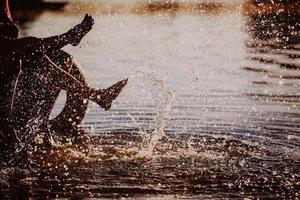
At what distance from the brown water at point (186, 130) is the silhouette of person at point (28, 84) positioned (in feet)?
1.60

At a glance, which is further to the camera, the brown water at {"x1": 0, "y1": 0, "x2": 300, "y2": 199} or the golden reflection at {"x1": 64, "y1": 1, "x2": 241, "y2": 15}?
the golden reflection at {"x1": 64, "y1": 1, "x2": 241, "y2": 15}

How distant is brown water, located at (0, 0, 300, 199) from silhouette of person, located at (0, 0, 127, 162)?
0.49 meters

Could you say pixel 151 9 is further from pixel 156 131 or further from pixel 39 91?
pixel 39 91

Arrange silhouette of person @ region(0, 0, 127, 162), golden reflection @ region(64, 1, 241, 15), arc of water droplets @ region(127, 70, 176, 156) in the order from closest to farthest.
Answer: silhouette of person @ region(0, 0, 127, 162), arc of water droplets @ region(127, 70, 176, 156), golden reflection @ region(64, 1, 241, 15)

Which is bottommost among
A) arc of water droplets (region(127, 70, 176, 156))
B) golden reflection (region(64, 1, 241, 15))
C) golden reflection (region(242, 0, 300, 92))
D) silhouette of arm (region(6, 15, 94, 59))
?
arc of water droplets (region(127, 70, 176, 156))

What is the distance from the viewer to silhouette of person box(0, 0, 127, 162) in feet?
24.5

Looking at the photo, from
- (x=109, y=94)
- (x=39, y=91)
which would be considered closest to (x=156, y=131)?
(x=109, y=94)

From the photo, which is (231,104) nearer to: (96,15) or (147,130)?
(147,130)

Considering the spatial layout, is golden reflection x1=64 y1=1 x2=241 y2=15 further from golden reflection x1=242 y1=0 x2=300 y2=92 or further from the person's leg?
the person's leg

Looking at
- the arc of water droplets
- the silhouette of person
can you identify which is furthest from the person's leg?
the arc of water droplets

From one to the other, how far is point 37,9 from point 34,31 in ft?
36.2

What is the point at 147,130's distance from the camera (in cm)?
886

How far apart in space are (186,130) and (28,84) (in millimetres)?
2325

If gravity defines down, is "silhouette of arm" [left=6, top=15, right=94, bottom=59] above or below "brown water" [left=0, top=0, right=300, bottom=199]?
above
